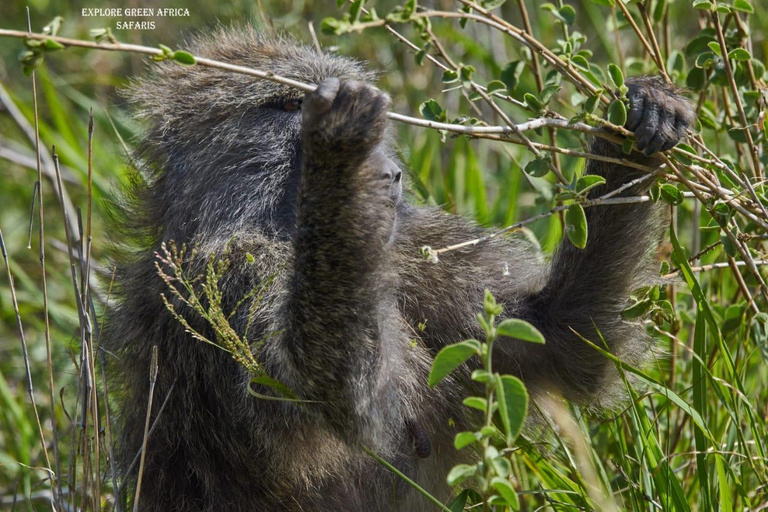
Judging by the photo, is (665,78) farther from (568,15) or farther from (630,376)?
(630,376)

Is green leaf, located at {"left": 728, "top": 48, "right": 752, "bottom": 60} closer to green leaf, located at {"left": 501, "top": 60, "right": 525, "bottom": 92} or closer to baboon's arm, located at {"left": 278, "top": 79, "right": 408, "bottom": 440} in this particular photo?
green leaf, located at {"left": 501, "top": 60, "right": 525, "bottom": 92}

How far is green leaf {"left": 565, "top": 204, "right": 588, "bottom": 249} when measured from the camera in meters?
2.46

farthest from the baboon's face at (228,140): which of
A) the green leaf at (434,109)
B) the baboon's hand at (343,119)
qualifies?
the baboon's hand at (343,119)

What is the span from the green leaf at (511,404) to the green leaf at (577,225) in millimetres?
786

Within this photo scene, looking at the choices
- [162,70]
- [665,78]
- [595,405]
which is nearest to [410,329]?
[595,405]

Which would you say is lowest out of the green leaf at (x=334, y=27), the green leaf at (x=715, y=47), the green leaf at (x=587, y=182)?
the green leaf at (x=587, y=182)

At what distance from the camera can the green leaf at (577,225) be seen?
8.09 ft

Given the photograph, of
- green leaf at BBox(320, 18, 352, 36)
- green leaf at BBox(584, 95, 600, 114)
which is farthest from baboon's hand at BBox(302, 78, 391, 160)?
green leaf at BBox(584, 95, 600, 114)

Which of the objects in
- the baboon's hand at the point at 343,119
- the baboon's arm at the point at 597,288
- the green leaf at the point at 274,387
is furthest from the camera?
the baboon's arm at the point at 597,288

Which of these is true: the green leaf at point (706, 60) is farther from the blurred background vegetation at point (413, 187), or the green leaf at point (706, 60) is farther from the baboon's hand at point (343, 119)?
the baboon's hand at point (343, 119)

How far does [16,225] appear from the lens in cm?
585

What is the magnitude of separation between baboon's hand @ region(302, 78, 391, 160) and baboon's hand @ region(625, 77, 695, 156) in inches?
28.1

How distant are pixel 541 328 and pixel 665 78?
0.94m

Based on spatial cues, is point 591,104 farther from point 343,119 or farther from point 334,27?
point 334,27
